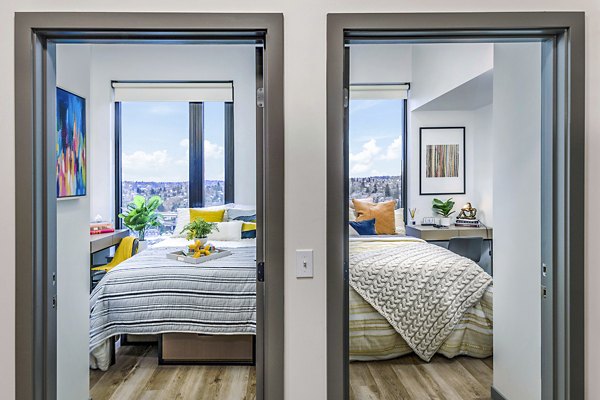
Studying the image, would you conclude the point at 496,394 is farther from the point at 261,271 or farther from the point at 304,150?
the point at 304,150

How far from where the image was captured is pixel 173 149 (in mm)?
5727

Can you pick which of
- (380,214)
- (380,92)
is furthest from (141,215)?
(380,92)

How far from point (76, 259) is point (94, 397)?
928mm

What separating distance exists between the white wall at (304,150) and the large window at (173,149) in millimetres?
3861

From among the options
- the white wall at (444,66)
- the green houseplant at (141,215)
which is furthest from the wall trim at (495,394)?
the green houseplant at (141,215)

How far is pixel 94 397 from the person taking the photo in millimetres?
2934

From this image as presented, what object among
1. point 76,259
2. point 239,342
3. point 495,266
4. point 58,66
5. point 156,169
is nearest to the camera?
point 58,66

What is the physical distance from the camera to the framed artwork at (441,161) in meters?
5.96

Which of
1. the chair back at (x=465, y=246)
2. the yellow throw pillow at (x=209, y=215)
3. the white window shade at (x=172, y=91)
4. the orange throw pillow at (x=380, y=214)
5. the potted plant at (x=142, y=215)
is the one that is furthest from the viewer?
the white window shade at (x=172, y=91)

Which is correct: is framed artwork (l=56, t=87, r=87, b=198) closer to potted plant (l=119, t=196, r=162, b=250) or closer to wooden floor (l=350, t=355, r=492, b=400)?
wooden floor (l=350, t=355, r=492, b=400)

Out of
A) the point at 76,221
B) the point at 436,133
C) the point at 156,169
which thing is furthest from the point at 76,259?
the point at 436,133

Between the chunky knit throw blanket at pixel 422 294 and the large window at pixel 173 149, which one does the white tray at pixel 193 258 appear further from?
the large window at pixel 173 149

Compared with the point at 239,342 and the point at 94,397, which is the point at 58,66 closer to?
the point at 94,397

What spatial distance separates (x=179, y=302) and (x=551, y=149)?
249 cm
